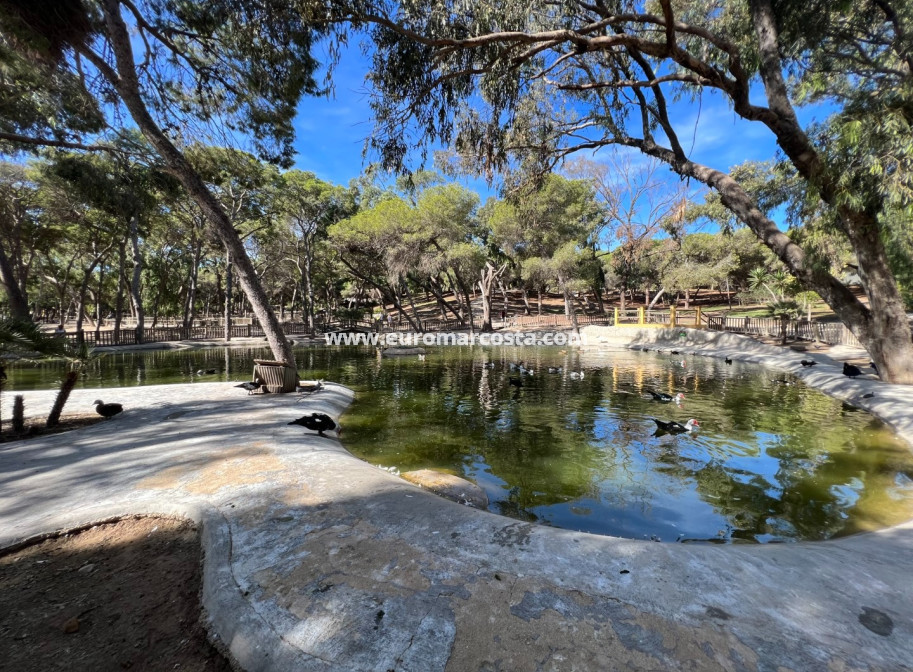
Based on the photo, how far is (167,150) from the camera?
8344mm

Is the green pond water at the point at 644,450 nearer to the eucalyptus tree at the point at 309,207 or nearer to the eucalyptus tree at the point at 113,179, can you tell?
the eucalyptus tree at the point at 113,179

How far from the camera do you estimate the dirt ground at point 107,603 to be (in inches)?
78.8

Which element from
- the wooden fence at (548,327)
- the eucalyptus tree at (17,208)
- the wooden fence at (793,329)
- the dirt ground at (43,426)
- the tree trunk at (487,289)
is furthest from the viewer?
the tree trunk at (487,289)

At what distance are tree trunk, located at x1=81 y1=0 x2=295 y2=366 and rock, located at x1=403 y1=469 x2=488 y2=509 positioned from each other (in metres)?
6.20

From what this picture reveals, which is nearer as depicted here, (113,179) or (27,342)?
(27,342)

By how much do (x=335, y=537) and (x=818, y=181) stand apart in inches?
431

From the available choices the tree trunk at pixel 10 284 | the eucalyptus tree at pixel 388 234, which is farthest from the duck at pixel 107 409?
the eucalyptus tree at pixel 388 234

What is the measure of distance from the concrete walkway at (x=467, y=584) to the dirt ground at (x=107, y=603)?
0.15 meters

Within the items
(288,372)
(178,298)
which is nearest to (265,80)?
(288,372)

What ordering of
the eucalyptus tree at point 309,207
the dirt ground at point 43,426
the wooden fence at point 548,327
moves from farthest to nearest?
1. the eucalyptus tree at point 309,207
2. the wooden fence at point 548,327
3. the dirt ground at point 43,426

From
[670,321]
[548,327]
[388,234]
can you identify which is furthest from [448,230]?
[670,321]

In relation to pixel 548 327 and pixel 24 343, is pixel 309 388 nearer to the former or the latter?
pixel 24 343

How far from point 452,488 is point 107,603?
10.2ft

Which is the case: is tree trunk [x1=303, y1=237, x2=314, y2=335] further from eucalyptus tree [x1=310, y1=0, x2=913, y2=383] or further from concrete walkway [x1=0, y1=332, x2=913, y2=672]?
concrete walkway [x1=0, y1=332, x2=913, y2=672]
